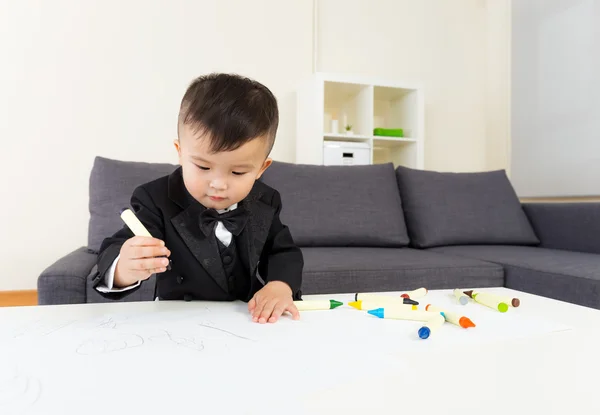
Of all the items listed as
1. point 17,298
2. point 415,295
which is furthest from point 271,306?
point 17,298

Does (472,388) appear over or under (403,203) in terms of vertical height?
under

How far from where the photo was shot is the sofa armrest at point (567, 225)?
188 cm

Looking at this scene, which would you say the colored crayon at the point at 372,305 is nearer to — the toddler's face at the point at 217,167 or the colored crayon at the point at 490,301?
the colored crayon at the point at 490,301

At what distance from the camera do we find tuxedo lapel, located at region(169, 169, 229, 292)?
2.71 feet

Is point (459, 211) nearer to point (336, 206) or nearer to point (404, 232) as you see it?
point (404, 232)

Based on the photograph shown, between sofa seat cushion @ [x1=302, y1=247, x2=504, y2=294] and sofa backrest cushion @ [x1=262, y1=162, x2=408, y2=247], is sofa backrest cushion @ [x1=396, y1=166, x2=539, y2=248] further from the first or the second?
sofa seat cushion @ [x1=302, y1=247, x2=504, y2=294]

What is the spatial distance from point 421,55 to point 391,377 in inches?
114

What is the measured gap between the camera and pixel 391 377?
0.43m

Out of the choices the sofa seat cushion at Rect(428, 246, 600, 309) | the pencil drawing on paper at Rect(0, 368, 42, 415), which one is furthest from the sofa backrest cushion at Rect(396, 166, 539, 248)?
the pencil drawing on paper at Rect(0, 368, 42, 415)

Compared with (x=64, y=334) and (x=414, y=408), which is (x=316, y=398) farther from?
(x=64, y=334)

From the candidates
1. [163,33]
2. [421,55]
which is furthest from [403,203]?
[163,33]

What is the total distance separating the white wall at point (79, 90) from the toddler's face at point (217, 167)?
5.76 feet

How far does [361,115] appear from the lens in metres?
2.62

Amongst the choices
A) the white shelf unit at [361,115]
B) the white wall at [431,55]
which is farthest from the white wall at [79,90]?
the white wall at [431,55]
